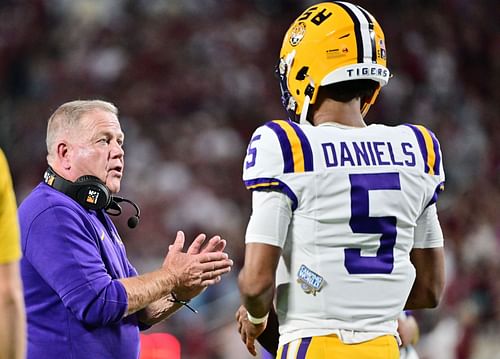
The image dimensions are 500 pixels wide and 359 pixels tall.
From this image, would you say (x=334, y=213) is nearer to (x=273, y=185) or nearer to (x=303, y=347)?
(x=273, y=185)

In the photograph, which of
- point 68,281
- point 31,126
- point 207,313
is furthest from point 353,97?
point 31,126

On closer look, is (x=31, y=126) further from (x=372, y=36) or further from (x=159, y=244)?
(x=372, y=36)

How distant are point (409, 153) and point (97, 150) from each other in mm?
1075

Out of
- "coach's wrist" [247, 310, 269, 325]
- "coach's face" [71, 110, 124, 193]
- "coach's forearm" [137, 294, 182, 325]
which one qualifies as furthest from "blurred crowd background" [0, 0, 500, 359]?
"coach's wrist" [247, 310, 269, 325]

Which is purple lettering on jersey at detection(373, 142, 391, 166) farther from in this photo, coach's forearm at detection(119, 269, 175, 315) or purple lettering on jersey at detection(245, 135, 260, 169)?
coach's forearm at detection(119, 269, 175, 315)

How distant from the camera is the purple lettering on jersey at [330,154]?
242 cm

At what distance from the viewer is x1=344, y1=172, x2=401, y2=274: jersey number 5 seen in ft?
7.96

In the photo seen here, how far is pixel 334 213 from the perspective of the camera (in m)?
2.41

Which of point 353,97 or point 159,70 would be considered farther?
point 159,70

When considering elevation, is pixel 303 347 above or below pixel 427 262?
below

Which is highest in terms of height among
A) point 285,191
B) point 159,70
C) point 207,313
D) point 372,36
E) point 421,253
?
point 159,70

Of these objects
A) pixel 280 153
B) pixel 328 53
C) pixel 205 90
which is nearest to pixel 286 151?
pixel 280 153

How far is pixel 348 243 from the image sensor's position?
7.94 ft

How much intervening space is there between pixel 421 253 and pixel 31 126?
23.0 feet
